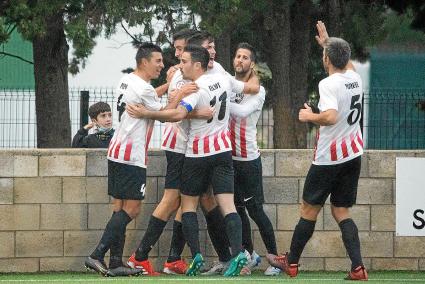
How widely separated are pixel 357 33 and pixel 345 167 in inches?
554

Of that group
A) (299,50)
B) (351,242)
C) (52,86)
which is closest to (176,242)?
(351,242)

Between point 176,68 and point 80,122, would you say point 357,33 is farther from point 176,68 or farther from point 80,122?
point 176,68

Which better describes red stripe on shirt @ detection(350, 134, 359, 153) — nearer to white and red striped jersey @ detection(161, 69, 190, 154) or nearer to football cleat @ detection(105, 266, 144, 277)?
white and red striped jersey @ detection(161, 69, 190, 154)

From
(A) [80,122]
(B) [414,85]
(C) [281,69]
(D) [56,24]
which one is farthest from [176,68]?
(B) [414,85]

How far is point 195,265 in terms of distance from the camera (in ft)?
48.1

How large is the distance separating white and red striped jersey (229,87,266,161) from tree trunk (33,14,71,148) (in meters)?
10.5

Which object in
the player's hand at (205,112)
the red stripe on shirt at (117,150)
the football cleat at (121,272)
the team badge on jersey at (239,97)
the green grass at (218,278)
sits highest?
the team badge on jersey at (239,97)

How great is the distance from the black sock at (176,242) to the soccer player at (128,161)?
2.31 ft

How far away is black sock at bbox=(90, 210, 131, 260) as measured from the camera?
14.4 metres

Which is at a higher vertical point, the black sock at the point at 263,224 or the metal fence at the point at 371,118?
the metal fence at the point at 371,118

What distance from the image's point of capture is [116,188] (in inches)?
567

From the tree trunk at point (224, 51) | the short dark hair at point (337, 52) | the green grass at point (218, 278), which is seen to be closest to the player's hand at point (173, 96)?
the short dark hair at point (337, 52)

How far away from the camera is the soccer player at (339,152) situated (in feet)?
45.2

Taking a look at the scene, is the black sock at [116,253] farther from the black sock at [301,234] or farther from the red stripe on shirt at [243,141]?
the black sock at [301,234]
